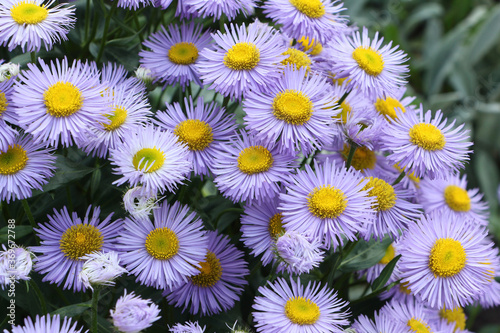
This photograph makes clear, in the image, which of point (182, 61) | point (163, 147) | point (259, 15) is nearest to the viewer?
point (163, 147)

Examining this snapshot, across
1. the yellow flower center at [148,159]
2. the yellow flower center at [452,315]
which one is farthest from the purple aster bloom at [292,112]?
the yellow flower center at [452,315]

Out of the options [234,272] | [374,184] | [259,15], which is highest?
[259,15]

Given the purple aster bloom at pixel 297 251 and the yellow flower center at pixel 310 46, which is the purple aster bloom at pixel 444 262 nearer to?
the purple aster bloom at pixel 297 251

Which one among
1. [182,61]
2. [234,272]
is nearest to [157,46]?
[182,61]

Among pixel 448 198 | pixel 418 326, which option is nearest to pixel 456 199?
pixel 448 198

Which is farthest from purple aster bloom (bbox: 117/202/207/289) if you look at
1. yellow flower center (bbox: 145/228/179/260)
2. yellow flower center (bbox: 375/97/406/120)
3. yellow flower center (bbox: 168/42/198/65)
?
yellow flower center (bbox: 375/97/406/120)

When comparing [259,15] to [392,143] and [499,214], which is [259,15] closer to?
[392,143]

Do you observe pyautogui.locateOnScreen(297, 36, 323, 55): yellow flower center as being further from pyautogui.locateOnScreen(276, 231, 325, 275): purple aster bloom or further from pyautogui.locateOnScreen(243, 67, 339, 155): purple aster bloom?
pyautogui.locateOnScreen(276, 231, 325, 275): purple aster bloom
